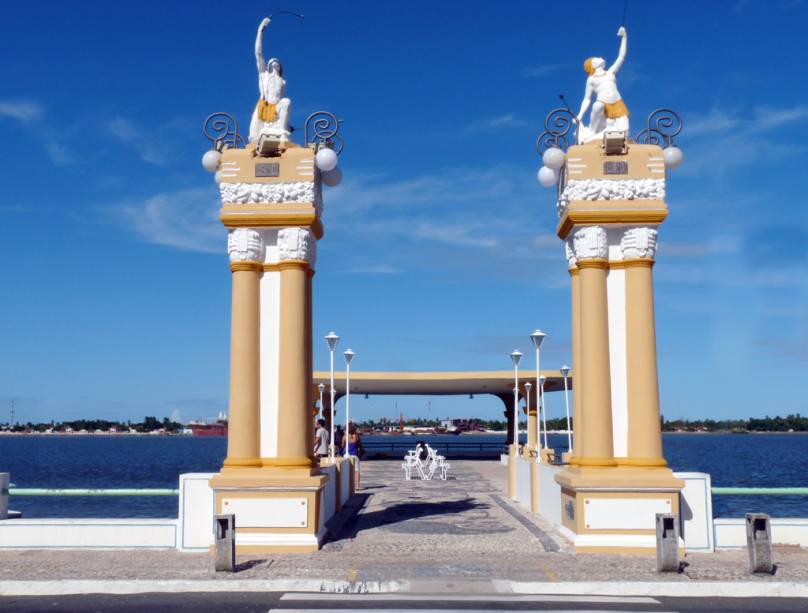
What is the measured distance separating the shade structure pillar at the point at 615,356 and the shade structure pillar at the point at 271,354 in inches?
154

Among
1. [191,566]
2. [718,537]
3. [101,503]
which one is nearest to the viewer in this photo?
[191,566]

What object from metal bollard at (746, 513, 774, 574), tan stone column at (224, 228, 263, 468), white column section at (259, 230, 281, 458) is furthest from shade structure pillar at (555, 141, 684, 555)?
tan stone column at (224, 228, 263, 468)

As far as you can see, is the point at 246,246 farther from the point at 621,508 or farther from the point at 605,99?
the point at 621,508

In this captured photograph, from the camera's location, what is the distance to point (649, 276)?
12906 mm

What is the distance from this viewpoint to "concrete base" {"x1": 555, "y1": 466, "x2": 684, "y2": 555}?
12.1m

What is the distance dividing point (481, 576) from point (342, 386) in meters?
28.1

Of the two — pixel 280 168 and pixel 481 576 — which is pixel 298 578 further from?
pixel 280 168

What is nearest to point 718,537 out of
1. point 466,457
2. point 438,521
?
point 438,521

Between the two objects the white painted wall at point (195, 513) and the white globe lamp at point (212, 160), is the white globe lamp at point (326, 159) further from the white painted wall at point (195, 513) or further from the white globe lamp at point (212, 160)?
the white painted wall at point (195, 513)

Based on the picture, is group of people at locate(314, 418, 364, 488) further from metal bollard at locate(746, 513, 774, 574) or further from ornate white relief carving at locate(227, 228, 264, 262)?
metal bollard at locate(746, 513, 774, 574)

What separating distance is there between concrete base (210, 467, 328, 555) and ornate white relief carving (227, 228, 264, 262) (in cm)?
317

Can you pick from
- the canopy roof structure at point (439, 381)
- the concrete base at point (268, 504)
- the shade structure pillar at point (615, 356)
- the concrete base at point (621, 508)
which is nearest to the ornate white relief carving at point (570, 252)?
the shade structure pillar at point (615, 356)

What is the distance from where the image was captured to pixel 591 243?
1290 cm

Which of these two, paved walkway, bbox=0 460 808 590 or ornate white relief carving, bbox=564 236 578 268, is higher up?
ornate white relief carving, bbox=564 236 578 268
